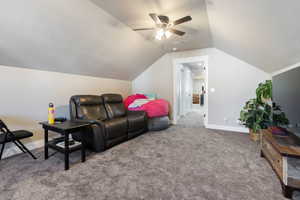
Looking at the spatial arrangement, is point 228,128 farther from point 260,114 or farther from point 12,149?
point 12,149

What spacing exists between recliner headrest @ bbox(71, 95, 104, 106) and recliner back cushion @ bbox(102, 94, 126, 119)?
158 millimetres

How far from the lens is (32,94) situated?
2.72 m

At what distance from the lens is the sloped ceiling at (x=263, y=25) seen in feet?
5.17

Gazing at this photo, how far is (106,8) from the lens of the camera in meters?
2.37

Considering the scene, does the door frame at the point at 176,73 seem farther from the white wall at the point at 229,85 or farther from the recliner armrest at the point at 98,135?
the recliner armrest at the point at 98,135

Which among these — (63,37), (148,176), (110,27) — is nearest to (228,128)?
(148,176)

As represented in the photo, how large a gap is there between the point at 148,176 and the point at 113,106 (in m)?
2.20

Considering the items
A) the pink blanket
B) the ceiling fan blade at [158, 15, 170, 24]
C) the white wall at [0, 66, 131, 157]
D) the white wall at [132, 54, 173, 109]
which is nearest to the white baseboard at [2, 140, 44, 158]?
the white wall at [0, 66, 131, 157]

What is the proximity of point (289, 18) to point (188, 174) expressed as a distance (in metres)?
2.17

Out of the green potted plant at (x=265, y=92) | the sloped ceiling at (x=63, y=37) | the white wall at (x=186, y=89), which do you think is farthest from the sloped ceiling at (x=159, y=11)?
the white wall at (x=186, y=89)

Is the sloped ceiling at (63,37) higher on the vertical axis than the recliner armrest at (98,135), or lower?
higher

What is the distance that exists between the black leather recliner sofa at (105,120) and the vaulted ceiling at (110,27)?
91cm

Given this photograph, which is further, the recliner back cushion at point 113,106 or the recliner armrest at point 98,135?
the recliner back cushion at point 113,106

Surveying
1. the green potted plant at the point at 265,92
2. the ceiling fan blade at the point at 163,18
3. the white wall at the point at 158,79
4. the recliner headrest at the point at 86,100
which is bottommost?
the recliner headrest at the point at 86,100
